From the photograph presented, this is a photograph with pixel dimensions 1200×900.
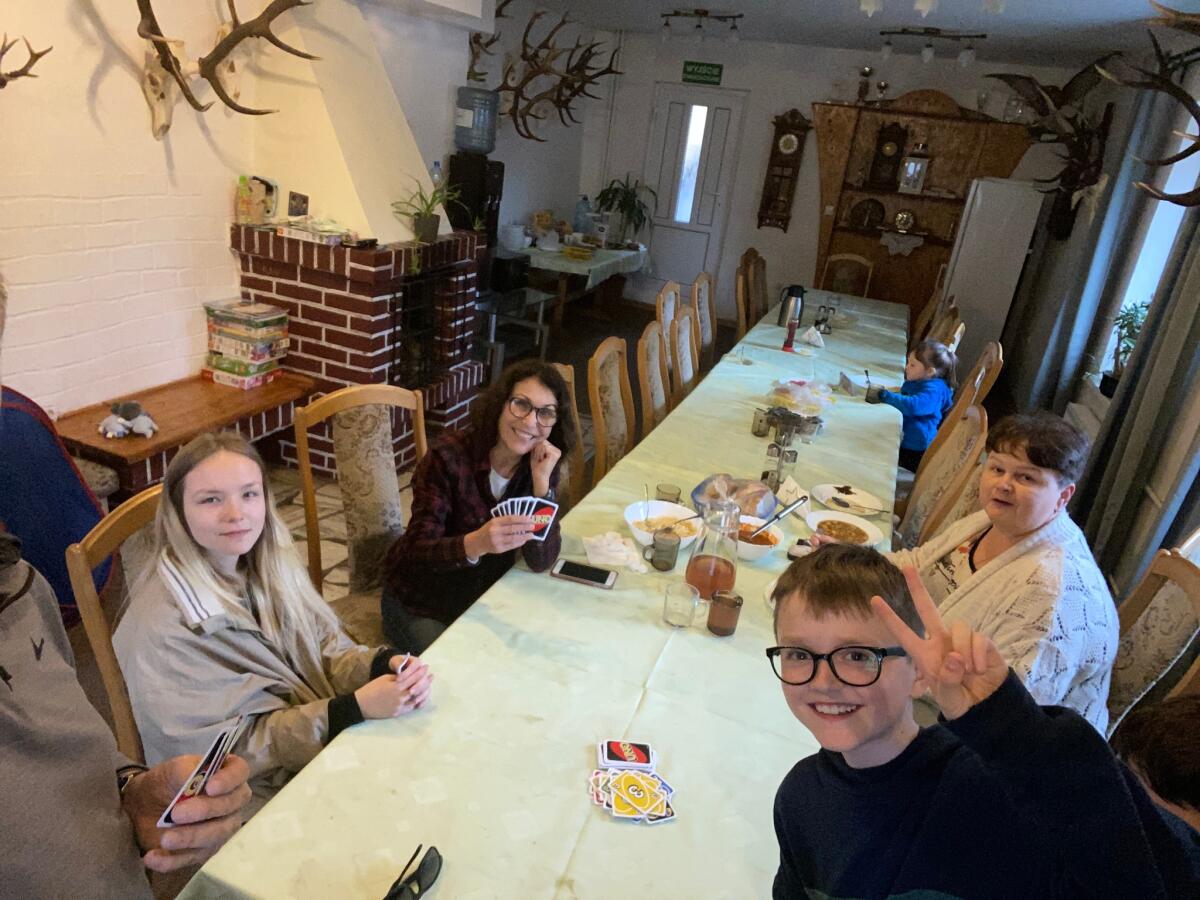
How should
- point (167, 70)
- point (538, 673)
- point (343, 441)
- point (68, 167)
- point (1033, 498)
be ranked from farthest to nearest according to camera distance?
point (167, 70) → point (68, 167) → point (343, 441) → point (1033, 498) → point (538, 673)

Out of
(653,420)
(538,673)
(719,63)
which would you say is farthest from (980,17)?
(538,673)

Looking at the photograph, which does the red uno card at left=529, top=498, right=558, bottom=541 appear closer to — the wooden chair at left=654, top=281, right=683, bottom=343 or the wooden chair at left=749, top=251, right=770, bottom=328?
the wooden chair at left=654, top=281, right=683, bottom=343

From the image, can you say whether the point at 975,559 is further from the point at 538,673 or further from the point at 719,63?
the point at 719,63

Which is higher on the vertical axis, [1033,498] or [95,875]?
[1033,498]

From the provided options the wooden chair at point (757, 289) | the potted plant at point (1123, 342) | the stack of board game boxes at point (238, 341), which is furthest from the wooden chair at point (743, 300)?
the stack of board game boxes at point (238, 341)

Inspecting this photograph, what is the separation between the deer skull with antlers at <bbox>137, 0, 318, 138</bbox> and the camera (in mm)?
2670

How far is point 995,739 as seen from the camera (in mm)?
771

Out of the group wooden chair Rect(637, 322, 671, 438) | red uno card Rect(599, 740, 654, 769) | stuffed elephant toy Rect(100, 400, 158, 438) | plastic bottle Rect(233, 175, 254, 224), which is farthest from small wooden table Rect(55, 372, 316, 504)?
red uno card Rect(599, 740, 654, 769)

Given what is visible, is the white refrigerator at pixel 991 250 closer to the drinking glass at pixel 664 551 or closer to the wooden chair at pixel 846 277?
the wooden chair at pixel 846 277

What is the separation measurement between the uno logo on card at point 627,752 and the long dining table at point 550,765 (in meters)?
0.03

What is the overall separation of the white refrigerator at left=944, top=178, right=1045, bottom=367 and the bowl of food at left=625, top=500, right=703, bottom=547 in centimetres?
505

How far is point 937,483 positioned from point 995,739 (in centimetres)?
206

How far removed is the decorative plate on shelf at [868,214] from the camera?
6980mm

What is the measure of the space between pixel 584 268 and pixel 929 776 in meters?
5.35
